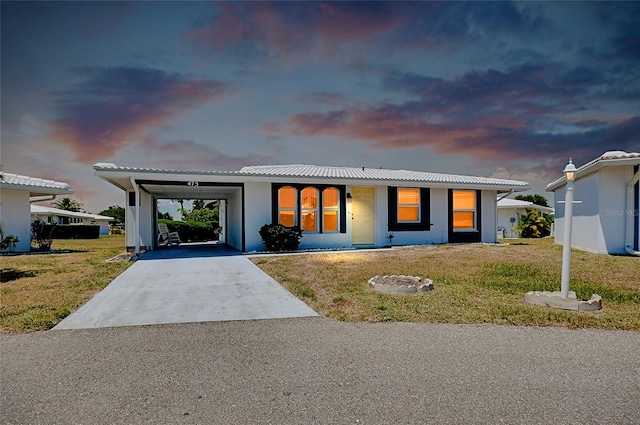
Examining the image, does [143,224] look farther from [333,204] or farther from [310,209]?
[333,204]

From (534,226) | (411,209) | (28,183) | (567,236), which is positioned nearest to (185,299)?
(567,236)

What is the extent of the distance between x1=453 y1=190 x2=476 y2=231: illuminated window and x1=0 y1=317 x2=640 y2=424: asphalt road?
460 inches

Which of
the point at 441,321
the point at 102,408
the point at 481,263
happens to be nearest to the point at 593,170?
the point at 481,263

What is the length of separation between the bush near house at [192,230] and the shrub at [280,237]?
11.3 meters

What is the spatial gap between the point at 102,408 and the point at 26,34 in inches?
562

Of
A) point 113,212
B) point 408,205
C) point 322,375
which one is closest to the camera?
point 322,375

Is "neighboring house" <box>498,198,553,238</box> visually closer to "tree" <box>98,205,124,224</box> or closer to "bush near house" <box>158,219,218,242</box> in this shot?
"bush near house" <box>158,219,218,242</box>

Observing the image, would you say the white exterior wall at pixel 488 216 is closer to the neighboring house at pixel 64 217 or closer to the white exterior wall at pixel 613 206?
the white exterior wall at pixel 613 206

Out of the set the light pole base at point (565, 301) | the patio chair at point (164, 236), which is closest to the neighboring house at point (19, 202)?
the patio chair at point (164, 236)

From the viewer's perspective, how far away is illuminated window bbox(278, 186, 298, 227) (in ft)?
41.5

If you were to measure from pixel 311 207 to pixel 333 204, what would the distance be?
91cm

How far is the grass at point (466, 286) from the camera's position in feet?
14.0

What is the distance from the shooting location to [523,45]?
570 inches

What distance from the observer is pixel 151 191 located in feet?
47.9
